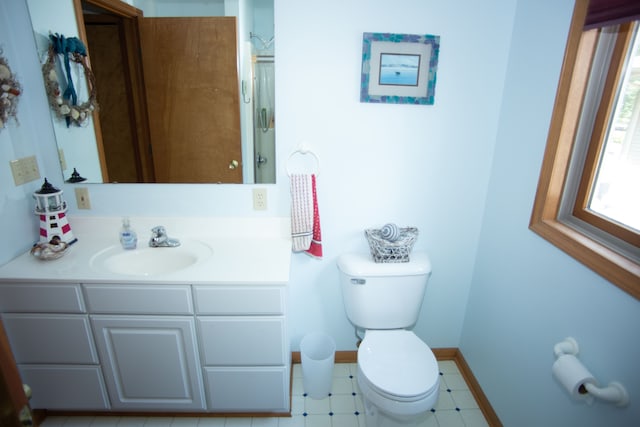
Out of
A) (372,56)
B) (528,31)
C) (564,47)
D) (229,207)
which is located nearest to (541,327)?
(564,47)

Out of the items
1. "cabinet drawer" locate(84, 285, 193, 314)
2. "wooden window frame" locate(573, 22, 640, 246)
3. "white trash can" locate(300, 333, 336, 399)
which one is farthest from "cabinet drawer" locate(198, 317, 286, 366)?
"wooden window frame" locate(573, 22, 640, 246)

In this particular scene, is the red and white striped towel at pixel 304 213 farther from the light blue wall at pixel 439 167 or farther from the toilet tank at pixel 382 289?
the toilet tank at pixel 382 289

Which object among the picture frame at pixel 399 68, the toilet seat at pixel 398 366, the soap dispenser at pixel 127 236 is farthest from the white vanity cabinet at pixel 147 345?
the picture frame at pixel 399 68

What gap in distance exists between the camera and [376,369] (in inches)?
56.1

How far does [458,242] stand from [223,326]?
4.12ft

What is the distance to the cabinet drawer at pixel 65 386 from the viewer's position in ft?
5.01

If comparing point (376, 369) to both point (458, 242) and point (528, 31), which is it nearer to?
point (458, 242)

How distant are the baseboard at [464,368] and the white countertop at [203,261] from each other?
767mm

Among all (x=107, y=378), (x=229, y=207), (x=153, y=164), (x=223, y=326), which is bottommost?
(x=107, y=378)

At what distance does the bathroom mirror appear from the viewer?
1519 mm

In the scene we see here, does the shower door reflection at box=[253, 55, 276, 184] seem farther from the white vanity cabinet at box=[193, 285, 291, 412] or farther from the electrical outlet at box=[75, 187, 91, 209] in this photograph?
the electrical outlet at box=[75, 187, 91, 209]

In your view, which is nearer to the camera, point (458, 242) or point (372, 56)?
point (372, 56)

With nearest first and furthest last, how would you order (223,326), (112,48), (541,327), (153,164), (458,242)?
(541,327) < (223,326) < (112,48) < (153,164) < (458,242)

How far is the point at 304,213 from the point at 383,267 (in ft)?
1.50
